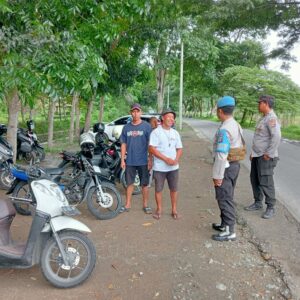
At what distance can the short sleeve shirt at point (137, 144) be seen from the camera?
243 inches

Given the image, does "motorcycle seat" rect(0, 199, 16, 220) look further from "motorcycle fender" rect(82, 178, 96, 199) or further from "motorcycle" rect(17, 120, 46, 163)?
"motorcycle" rect(17, 120, 46, 163)

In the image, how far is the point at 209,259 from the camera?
14.4 feet

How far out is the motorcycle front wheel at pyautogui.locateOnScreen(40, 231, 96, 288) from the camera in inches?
143

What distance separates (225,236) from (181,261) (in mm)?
927

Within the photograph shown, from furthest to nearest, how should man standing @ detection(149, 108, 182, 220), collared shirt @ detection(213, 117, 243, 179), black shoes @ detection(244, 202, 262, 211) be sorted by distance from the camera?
black shoes @ detection(244, 202, 262, 211) → man standing @ detection(149, 108, 182, 220) → collared shirt @ detection(213, 117, 243, 179)

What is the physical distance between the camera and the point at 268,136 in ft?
19.5

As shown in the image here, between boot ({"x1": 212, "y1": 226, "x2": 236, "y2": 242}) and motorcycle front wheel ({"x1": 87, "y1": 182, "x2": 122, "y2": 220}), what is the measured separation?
1647mm

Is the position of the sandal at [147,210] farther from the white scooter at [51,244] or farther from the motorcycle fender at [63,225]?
the motorcycle fender at [63,225]

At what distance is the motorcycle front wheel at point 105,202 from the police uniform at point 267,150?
7.37 feet

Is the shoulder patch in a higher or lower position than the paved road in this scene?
higher

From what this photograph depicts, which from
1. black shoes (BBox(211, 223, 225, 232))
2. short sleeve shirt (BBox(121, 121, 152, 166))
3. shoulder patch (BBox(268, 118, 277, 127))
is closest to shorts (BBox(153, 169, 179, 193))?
short sleeve shirt (BBox(121, 121, 152, 166))

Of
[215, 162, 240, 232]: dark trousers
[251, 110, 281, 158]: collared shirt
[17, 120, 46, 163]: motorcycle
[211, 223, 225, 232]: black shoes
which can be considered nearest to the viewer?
[215, 162, 240, 232]: dark trousers

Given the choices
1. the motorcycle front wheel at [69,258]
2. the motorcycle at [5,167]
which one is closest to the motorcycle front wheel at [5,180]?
the motorcycle at [5,167]

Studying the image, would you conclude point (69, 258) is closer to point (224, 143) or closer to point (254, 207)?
point (224, 143)
